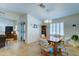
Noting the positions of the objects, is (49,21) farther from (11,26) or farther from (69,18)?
(11,26)

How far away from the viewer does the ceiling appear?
2.82 metres

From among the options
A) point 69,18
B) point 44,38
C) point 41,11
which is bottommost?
point 44,38

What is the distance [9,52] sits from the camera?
284 cm

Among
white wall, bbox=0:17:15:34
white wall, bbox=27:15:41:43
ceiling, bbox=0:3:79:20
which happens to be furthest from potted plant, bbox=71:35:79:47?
white wall, bbox=0:17:15:34

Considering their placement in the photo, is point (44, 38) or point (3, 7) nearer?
Result: point (3, 7)

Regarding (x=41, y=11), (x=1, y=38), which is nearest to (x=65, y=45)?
(x=41, y=11)

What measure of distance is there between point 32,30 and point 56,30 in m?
0.64

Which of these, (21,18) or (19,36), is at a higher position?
(21,18)

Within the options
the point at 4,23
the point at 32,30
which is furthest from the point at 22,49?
the point at 4,23

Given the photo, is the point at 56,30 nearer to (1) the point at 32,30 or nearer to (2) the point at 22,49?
(1) the point at 32,30

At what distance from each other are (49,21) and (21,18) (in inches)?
28.4

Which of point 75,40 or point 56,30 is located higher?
point 56,30

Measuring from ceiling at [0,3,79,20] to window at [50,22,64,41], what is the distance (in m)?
0.22

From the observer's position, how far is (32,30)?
10.2ft
